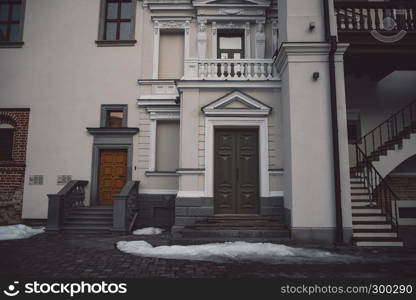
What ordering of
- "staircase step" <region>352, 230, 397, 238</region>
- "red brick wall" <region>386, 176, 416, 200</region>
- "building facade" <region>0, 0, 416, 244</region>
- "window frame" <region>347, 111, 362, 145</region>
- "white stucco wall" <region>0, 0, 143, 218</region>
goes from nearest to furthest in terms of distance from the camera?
"staircase step" <region>352, 230, 397, 238</region> → "building facade" <region>0, 0, 416, 244</region> → "red brick wall" <region>386, 176, 416, 200</region> → "window frame" <region>347, 111, 362, 145</region> → "white stucco wall" <region>0, 0, 143, 218</region>

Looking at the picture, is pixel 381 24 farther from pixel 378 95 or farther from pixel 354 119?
pixel 354 119

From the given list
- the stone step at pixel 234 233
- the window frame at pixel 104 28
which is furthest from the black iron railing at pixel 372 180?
the window frame at pixel 104 28

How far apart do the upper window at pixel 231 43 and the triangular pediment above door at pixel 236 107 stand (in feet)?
10.5

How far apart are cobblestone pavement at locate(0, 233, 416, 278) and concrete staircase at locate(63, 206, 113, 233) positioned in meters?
2.25

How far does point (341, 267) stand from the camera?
518 centimetres

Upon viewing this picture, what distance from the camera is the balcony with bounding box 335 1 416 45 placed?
799cm

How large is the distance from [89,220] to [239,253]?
5.48 m

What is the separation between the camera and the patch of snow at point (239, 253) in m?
5.74

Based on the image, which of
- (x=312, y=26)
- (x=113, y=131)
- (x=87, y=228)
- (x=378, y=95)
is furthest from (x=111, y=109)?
(x=378, y=95)

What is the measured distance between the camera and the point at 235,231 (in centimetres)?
752

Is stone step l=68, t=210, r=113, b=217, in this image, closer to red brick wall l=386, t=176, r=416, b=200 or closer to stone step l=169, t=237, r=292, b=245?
stone step l=169, t=237, r=292, b=245

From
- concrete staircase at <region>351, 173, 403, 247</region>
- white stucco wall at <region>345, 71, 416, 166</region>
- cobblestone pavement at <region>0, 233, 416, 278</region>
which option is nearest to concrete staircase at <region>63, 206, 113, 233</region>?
cobblestone pavement at <region>0, 233, 416, 278</region>

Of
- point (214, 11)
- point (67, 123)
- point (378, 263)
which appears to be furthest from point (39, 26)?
point (378, 263)

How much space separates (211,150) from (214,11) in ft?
19.5
